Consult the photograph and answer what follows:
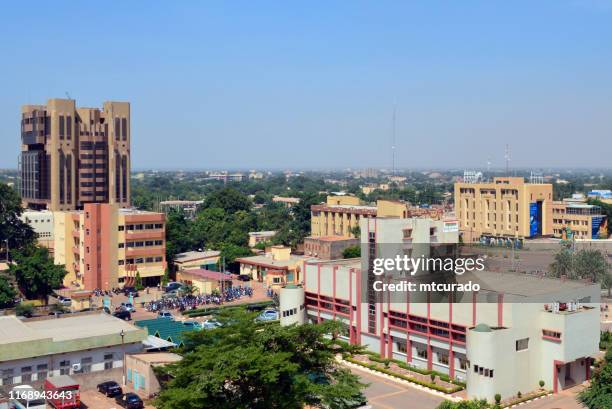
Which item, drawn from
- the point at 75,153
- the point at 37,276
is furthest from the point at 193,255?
the point at 75,153

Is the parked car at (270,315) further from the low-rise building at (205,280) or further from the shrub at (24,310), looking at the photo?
the shrub at (24,310)

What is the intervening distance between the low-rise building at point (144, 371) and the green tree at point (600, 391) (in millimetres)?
13770

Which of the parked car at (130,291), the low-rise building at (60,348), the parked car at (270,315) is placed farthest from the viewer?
the parked car at (130,291)

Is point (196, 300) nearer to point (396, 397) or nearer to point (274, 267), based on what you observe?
point (274, 267)

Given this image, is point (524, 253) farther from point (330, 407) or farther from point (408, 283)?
point (330, 407)

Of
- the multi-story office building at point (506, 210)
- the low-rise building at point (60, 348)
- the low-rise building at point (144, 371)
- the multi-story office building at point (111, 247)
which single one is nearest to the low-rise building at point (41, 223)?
the multi-story office building at point (111, 247)

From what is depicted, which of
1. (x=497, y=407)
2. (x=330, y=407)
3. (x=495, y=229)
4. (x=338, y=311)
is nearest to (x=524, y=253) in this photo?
(x=495, y=229)

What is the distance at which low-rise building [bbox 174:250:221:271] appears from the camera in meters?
54.0

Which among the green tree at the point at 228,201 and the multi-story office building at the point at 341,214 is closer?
the multi-story office building at the point at 341,214

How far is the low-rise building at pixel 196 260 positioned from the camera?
2125 inches

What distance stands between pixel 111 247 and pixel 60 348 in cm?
2260

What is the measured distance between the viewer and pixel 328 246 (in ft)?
198

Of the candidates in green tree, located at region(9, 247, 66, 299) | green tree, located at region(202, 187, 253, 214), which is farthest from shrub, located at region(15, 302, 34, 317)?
green tree, located at region(202, 187, 253, 214)

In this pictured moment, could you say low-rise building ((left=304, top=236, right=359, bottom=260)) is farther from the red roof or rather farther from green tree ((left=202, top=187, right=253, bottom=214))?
green tree ((left=202, top=187, right=253, bottom=214))
